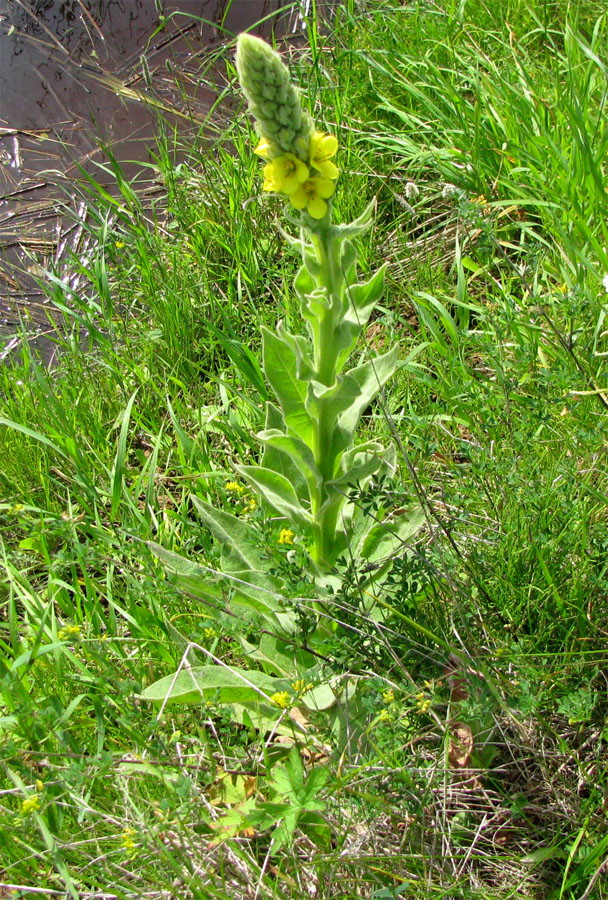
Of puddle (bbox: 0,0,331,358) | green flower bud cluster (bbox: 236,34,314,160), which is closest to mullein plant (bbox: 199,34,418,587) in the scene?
green flower bud cluster (bbox: 236,34,314,160)

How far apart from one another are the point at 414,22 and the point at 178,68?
4.35 feet

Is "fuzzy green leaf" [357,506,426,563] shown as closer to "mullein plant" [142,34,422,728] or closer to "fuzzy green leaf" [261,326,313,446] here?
"mullein plant" [142,34,422,728]

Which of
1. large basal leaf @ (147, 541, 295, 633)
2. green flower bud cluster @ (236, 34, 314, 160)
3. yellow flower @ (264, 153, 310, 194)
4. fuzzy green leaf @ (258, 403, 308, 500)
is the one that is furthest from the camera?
fuzzy green leaf @ (258, 403, 308, 500)

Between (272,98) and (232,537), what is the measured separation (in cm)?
113

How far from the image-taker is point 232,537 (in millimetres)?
2125

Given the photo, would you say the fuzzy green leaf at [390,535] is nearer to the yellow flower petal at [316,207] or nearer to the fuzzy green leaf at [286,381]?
the fuzzy green leaf at [286,381]

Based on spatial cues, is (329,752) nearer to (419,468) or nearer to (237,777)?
(237,777)

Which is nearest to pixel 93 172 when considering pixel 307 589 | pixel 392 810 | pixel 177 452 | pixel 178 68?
pixel 178 68

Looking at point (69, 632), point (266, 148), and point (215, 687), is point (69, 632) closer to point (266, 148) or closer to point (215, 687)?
point (215, 687)

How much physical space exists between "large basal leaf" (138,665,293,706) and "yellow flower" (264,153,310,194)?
101 cm

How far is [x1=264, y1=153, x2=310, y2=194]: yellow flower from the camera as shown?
4.88 feet

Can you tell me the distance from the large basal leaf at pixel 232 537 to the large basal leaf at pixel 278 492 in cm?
16

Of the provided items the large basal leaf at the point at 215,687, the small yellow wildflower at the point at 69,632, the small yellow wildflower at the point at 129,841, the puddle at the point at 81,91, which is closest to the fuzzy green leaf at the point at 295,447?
the large basal leaf at the point at 215,687

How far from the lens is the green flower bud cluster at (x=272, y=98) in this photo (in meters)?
1.39
